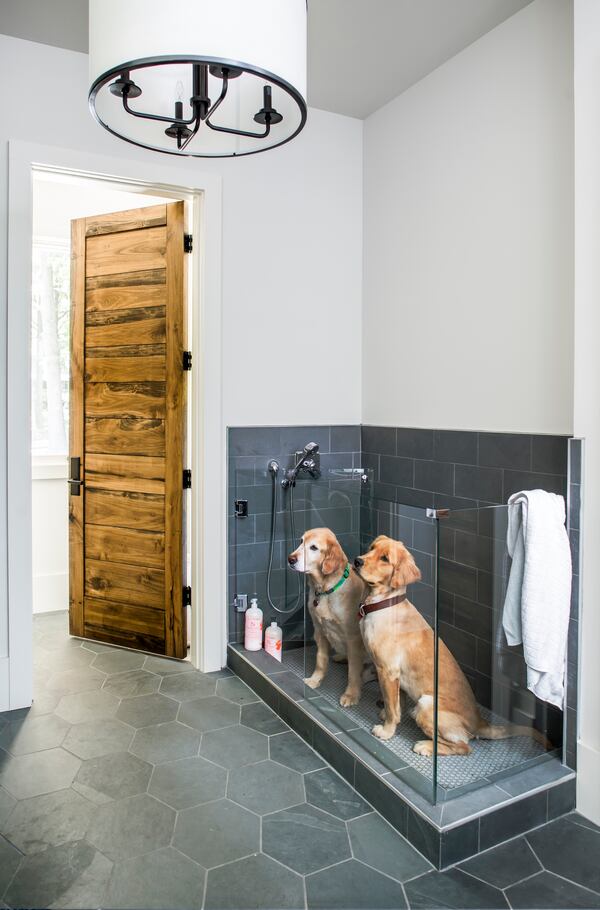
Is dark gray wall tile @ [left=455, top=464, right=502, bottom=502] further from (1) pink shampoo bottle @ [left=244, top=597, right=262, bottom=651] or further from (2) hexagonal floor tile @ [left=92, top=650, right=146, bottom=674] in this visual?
(2) hexagonal floor tile @ [left=92, top=650, right=146, bottom=674]

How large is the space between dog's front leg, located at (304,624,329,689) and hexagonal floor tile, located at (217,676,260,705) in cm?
44

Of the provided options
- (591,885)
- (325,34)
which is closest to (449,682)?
(591,885)

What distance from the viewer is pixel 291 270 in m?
3.29

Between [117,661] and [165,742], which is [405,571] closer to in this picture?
[165,742]

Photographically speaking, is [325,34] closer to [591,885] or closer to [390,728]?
[390,728]

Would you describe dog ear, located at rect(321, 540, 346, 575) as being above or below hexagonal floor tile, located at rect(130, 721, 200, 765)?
above

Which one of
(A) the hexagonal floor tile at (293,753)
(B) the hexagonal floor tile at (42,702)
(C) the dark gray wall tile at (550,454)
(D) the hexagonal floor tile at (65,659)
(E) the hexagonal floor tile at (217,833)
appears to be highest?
(C) the dark gray wall tile at (550,454)

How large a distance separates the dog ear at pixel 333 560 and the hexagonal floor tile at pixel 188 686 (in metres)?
0.96

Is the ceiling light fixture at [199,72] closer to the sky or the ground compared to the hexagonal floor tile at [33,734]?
closer to the sky

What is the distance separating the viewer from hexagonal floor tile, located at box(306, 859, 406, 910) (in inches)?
64.9

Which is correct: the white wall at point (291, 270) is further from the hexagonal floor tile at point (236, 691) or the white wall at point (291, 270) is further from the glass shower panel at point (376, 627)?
the hexagonal floor tile at point (236, 691)

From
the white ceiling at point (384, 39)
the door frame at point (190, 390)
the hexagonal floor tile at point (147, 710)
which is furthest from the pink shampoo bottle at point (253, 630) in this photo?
the white ceiling at point (384, 39)

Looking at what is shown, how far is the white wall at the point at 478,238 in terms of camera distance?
7.68ft

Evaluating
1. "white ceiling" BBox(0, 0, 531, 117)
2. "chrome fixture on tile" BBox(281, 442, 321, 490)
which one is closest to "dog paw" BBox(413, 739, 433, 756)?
"chrome fixture on tile" BBox(281, 442, 321, 490)
